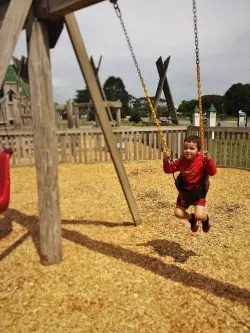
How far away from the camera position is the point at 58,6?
2.95 metres

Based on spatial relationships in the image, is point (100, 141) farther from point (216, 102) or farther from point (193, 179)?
point (216, 102)

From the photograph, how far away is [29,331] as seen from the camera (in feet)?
8.38

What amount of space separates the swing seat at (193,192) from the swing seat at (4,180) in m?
2.12

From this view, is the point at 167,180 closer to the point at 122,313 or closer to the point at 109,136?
the point at 109,136

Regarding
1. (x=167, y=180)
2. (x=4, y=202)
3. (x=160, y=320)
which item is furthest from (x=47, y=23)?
(x=167, y=180)

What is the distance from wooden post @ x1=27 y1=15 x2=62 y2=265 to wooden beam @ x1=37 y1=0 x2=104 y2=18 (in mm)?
144

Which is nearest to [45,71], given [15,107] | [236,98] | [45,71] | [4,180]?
[45,71]

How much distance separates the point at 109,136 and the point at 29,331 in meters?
2.35

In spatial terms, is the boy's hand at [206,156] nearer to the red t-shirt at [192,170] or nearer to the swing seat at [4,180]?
the red t-shirt at [192,170]

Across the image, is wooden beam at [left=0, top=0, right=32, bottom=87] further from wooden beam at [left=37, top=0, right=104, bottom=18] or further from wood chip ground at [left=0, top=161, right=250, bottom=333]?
wood chip ground at [left=0, top=161, right=250, bottom=333]

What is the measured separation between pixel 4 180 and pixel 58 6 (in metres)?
2.23

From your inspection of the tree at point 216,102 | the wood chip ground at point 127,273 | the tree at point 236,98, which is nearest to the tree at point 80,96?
the tree at point 216,102

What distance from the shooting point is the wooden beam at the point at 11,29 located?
272 centimetres

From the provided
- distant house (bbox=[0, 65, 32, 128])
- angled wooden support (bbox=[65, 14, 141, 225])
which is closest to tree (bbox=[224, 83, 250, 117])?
distant house (bbox=[0, 65, 32, 128])
